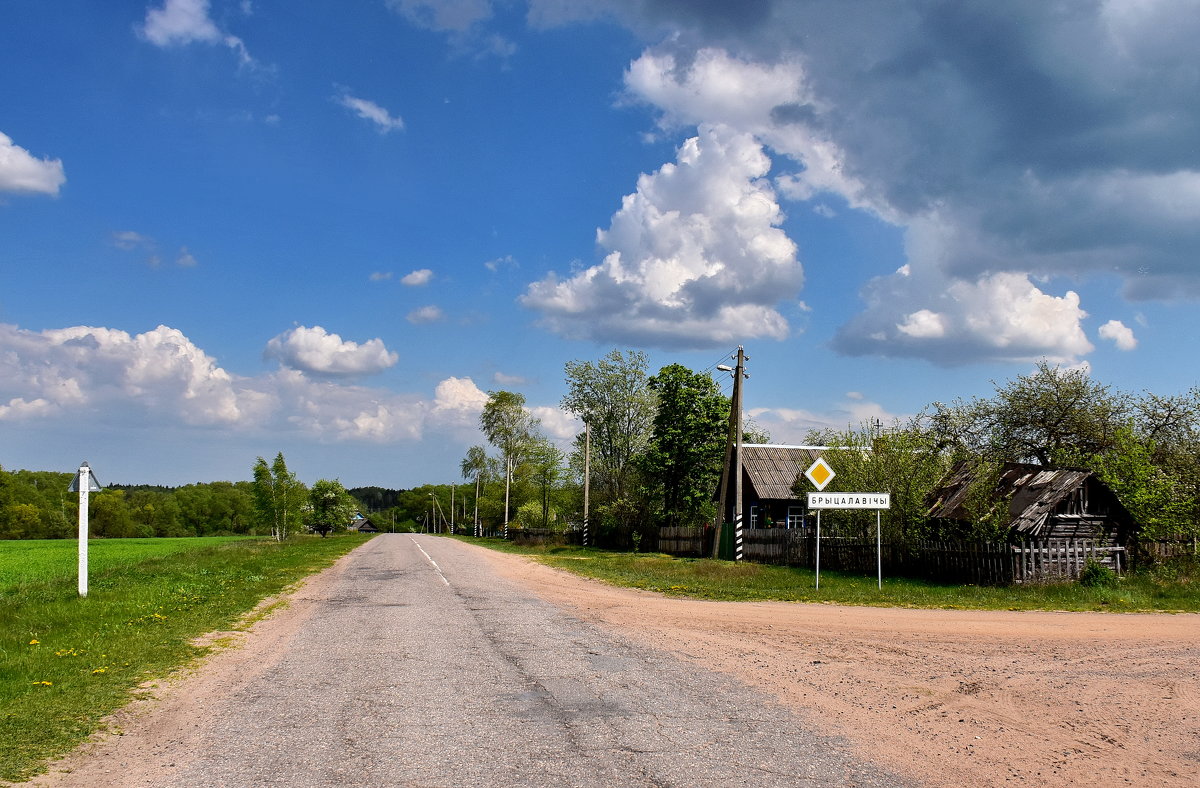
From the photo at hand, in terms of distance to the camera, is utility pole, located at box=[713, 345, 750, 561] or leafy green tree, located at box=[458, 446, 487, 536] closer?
utility pole, located at box=[713, 345, 750, 561]

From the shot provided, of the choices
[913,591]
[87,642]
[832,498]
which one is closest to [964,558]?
[913,591]

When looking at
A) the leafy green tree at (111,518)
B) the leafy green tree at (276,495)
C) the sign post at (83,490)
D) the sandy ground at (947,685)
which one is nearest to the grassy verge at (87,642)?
the sandy ground at (947,685)

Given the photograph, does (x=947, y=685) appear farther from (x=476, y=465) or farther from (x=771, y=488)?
(x=476, y=465)

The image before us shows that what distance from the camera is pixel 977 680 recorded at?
866cm

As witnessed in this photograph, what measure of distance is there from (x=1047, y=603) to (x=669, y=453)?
84.1 ft

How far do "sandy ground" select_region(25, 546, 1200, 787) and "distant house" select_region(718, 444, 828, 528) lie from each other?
88.4 feet

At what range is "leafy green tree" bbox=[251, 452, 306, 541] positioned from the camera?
62.5 metres

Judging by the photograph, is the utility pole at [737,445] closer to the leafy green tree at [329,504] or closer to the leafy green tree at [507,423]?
the leafy green tree at [507,423]

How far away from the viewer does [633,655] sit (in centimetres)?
1000

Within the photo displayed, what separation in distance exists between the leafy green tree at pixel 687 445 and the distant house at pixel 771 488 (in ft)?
7.35

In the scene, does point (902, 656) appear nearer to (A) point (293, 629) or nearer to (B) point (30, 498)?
(A) point (293, 629)

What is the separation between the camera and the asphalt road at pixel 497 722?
17.8 ft

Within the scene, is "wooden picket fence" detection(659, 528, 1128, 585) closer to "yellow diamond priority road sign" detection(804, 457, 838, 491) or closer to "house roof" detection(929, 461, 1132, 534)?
"house roof" detection(929, 461, 1132, 534)

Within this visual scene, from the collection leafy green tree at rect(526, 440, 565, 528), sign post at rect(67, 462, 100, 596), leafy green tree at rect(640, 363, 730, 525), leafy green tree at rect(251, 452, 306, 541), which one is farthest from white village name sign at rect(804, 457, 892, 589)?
leafy green tree at rect(251, 452, 306, 541)
